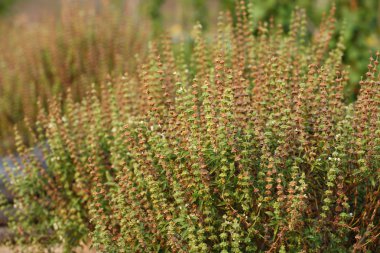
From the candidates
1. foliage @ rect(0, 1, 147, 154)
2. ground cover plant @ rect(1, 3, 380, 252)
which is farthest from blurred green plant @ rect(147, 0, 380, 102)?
ground cover plant @ rect(1, 3, 380, 252)

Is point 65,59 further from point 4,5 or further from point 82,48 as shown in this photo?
point 4,5

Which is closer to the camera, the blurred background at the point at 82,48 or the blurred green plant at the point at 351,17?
the blurred background at the point at 82,48

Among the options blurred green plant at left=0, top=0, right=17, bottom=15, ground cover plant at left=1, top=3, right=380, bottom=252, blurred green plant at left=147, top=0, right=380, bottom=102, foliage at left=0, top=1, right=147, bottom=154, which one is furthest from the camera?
blurred green plant at left=0, top=0, right=17, bottom=15

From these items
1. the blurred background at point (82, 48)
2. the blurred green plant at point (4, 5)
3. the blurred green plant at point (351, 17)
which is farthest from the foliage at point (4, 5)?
the blurred green plant at point (351, 17)

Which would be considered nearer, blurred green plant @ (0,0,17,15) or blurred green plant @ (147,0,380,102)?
blurred green plant @ (147,0,380,102)

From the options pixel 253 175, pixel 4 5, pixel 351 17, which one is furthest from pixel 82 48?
pixel 4 5

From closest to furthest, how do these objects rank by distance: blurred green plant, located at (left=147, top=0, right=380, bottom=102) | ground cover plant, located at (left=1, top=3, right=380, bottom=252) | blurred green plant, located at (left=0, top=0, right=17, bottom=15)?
ground cover plant, located at (left=1, top=3, right=380, bottom=252) → blurred green plant, located at (left=147, top=0, right=380, bottom=102) → blurred green plant, located at (left=0, top=0, right=17, bottom=15)

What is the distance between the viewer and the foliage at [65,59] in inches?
225

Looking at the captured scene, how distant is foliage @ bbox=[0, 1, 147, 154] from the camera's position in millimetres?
5715

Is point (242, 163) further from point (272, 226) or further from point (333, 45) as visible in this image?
point (333, 45)

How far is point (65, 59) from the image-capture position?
598cm

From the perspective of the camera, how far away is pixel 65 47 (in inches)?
240

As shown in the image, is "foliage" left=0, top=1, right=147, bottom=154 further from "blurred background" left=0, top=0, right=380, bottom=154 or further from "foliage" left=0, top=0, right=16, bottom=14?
"foliage" left=0, top=0, right=16, bottom=14

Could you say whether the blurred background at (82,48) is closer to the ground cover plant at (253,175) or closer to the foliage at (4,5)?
the ground cover plant at (253,175)
